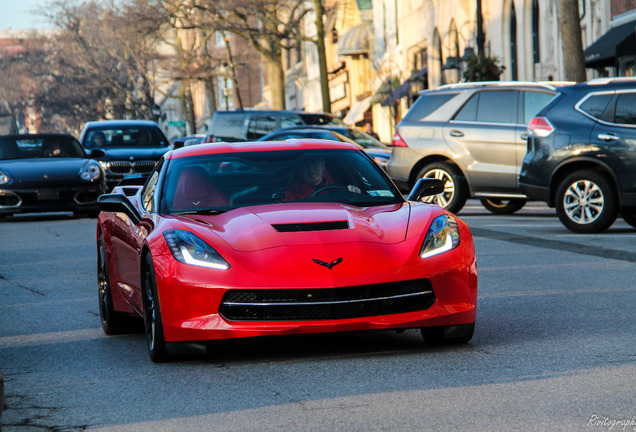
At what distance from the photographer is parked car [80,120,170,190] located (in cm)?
2359

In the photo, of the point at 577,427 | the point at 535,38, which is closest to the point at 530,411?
the point at 577,427

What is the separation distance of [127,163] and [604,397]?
1926 cm

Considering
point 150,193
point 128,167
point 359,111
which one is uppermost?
point 150,193

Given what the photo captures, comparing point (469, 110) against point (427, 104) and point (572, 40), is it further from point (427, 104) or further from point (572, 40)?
point (572, 40)

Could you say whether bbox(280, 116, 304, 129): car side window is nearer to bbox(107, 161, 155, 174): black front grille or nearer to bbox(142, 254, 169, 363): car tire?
bbox(107, 161, 155, 174): black front grille

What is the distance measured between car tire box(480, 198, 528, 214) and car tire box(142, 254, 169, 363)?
1224 centimetres

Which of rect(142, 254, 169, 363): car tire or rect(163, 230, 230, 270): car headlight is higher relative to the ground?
rect(163, 230, 230, 270): car headlight

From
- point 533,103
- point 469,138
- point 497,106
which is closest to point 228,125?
point 469,138

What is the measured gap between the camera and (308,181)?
24.2 ft

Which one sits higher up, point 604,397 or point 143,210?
point 143,210

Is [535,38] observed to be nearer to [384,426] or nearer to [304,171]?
[304,171]

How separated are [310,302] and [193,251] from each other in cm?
70

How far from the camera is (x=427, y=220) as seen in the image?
659cm

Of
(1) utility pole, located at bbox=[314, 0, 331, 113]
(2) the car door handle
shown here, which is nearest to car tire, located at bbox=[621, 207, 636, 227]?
(2) the car door handle
